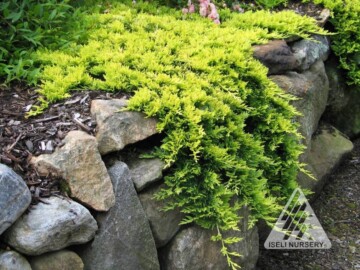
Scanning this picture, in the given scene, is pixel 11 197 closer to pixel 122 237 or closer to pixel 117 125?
pixel 122 237

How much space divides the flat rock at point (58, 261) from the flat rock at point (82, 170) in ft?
0.89

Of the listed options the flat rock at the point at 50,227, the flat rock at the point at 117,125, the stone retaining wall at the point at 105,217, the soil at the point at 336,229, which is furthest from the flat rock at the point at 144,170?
the soil at the point at 336,229

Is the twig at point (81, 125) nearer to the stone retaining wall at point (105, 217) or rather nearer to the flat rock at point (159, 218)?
the stone retaining wall at point (105, 217)

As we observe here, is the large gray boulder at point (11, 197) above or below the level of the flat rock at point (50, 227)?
above

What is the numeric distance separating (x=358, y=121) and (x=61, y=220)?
3941mm

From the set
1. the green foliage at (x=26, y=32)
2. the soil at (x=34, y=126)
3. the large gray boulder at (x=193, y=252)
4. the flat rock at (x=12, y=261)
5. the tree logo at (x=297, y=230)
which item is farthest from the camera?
the tree logo at (x=297, y=230)

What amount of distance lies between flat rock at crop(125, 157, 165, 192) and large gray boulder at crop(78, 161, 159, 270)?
0.20 ft

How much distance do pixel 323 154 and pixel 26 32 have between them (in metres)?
2.76

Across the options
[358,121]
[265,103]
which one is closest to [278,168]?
[265,103]

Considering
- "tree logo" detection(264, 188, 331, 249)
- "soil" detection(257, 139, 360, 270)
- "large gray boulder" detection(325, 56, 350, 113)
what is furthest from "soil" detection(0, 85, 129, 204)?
"large gray boulder" detection(325, 56, 350, 113)

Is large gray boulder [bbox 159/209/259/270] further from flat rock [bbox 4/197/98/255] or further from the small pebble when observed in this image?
the small pebble

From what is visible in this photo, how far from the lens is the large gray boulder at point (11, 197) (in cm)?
229

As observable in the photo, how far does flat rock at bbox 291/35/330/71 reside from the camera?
14.2 feet

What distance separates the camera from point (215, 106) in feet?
10.3
